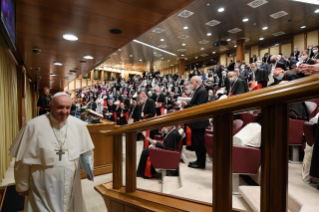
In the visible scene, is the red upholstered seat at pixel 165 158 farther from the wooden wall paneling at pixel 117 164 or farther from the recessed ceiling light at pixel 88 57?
the recessed ceiling light at pixel 88 57

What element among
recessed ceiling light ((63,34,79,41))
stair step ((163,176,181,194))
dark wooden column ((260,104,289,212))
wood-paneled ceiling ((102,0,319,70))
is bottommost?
stair step ((163,176,181,194))

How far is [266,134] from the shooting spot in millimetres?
752

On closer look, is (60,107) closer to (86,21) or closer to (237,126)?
(86,21)

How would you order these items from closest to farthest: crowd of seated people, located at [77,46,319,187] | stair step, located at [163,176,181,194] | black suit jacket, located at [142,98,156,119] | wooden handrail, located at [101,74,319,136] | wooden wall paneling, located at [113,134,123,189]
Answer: wooden handrail, located at [101,74,319,136] → wooden wall paneling, located at [113,134,123,189] → stair step, located at [163,176,181,194] → crowd of seated people, located at [77,46,319,187] → black suit jacket, located at [142,98,156,119]

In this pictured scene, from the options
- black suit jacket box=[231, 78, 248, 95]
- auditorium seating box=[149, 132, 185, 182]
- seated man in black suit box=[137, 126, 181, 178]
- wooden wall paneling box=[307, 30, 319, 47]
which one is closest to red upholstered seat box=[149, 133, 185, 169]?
auditorium seating box=[149, 132, 185, 182]

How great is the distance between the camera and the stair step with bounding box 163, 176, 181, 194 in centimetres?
276

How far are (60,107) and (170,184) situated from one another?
1.93 meters

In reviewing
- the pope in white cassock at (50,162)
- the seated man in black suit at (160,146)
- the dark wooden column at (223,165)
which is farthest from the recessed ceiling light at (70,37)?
the dark wooden column at (223,165)

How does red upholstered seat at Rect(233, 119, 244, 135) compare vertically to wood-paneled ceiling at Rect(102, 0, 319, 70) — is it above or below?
below

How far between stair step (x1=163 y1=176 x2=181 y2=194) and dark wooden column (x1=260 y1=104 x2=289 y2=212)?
84.4 inches

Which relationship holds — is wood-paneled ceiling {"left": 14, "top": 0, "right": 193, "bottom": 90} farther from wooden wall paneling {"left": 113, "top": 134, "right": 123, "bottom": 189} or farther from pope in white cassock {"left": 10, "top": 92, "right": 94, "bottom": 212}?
wooden wall paneling {"left": 113, "top": 134, "right": 123, "bottom": 189}

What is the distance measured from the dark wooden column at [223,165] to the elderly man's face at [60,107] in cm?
140

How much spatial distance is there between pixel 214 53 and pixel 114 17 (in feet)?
57.8

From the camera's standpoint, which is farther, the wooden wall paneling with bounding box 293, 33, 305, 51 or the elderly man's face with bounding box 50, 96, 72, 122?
the wooden wall paneling with bounding box 293, 33, 305, 51
